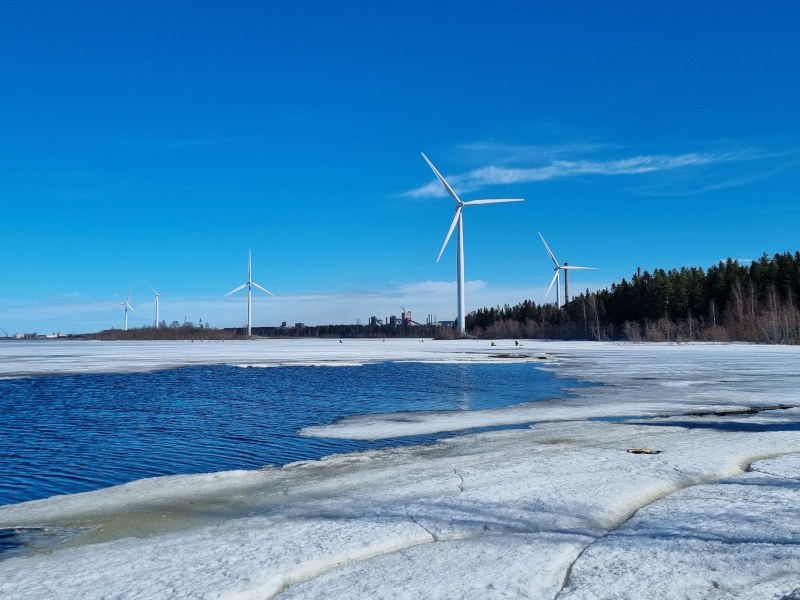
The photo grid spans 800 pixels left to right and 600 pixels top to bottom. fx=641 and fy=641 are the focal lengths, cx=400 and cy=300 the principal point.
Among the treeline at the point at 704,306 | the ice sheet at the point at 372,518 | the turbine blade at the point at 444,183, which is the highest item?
the turbine blade at the point at 444,183

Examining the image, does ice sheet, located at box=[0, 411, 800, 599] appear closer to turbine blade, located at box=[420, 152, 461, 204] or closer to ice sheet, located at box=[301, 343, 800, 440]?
ice sheet, located at box=[301, 343, 800, 440]

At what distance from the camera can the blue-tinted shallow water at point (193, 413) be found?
10.4 meters

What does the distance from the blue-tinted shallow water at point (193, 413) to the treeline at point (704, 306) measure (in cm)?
4585

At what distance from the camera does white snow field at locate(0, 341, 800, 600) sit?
4809 mm

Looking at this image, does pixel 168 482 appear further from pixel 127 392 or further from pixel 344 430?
pixel 127 392

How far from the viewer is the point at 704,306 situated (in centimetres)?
8319

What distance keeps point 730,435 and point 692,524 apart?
20.3ft

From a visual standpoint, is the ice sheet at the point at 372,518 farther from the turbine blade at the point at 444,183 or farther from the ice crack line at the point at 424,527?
the turbine blade at the point at 444,183

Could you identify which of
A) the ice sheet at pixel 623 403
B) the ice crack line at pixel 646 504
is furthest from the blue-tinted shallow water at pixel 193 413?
the ice crack line at pixel 646 504

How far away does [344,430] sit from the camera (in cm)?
1354


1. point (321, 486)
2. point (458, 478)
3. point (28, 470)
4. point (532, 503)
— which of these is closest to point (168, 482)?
point (321, 486)

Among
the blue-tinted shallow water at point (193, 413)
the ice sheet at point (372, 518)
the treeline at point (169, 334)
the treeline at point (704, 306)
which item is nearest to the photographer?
the ice sheet at point (372, 518)

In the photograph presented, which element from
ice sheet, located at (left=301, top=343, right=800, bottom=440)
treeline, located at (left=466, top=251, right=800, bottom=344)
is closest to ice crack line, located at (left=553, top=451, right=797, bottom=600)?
ice sheet, located at (left=301, top=343, right=800, bottom=440)

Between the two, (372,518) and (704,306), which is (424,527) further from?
(704,306)
